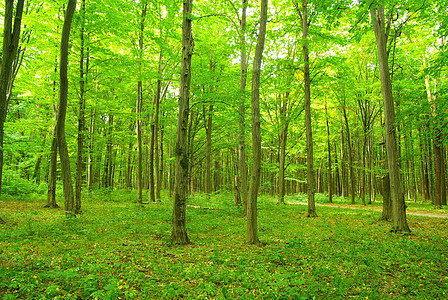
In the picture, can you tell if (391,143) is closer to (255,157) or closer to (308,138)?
(308,138)

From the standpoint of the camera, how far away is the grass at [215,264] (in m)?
3.87

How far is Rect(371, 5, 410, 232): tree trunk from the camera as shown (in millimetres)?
8517

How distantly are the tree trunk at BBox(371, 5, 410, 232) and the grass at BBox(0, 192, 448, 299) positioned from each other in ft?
2.29

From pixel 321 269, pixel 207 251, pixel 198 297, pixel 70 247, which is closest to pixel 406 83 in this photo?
pixel 321 269

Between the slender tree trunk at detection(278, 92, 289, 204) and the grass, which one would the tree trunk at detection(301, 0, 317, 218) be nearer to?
the grass

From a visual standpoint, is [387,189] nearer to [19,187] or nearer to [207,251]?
[207,251]

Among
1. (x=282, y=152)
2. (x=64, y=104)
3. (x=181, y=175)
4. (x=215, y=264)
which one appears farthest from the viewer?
(x=282, y=152)

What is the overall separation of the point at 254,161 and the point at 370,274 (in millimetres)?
3675

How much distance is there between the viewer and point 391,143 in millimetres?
8828

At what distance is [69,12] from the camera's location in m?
8.17

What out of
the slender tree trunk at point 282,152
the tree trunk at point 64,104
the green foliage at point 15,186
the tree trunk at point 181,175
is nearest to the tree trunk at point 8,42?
the tree trunk at point 64,104

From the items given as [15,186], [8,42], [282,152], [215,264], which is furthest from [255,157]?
[15,186]

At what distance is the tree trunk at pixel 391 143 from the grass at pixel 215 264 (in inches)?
27.5

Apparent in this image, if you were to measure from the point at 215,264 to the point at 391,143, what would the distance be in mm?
8023
